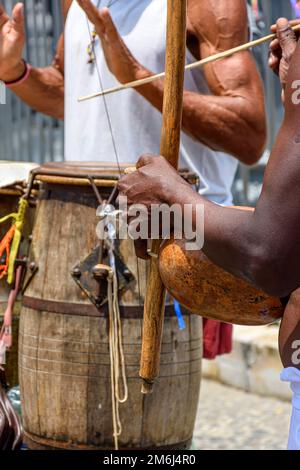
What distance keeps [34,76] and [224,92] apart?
44.5 inches

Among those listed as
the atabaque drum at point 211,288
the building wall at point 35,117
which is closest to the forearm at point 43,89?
the building wall at point 35,117

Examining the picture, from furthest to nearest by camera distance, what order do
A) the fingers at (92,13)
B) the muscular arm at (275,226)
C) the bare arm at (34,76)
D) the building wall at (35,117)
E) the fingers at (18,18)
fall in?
the building wall at (35,117) → the bare arm at (34,76) → the fingers at (18,18) → the fingers at (92,13) → the muscular arm at (275,226)

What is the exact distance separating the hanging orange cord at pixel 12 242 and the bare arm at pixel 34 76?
33.6 inches

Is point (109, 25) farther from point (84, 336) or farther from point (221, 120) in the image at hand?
point (84, 336)

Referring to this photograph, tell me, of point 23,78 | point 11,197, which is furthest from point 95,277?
point 23,78

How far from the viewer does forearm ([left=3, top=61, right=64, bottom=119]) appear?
4.38 metres

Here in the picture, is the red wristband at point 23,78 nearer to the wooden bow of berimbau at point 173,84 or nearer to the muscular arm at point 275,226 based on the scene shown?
the wooden bow of berimbau at point 173,84

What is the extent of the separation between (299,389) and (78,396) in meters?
1.26

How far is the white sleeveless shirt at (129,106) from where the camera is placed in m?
3.62

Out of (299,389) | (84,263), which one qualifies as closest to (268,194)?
(299,389)

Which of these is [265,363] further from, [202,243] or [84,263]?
[202,243]

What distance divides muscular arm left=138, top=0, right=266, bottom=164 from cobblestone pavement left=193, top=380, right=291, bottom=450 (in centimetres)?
180

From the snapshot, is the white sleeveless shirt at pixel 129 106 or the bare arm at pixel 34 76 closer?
the white sleeveless shirt at pixel 129 106

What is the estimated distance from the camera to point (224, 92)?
3.62m
